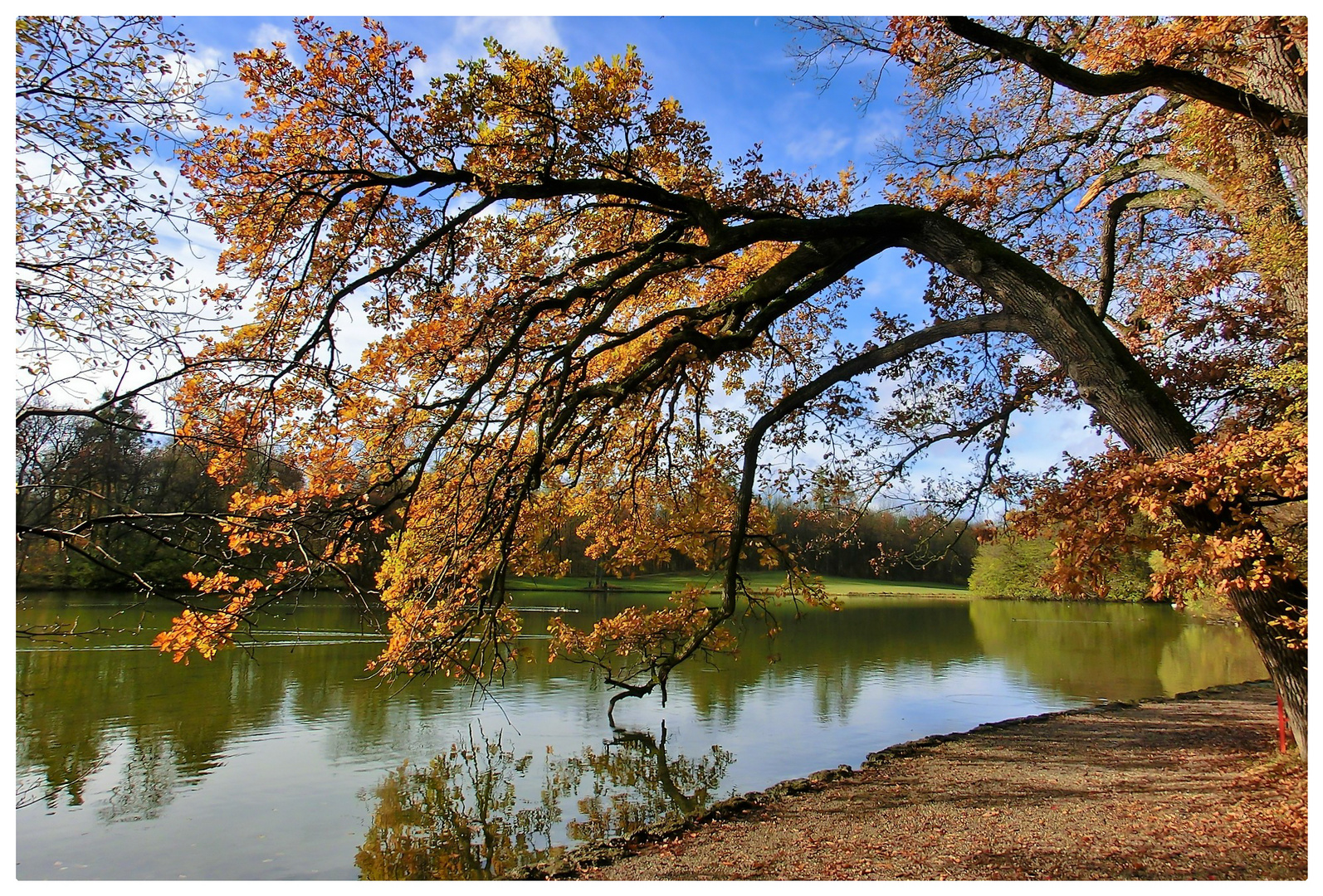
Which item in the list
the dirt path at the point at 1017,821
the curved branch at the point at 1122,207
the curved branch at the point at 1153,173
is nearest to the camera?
the dirt path at the point at 1017,821

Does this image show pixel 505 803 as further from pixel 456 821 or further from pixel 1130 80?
pixel 1130 80

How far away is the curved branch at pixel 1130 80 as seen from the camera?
546 centimetres

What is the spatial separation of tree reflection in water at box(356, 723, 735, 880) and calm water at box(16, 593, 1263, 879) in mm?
34

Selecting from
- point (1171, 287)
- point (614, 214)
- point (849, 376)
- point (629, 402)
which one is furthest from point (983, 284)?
point (1171, 287)

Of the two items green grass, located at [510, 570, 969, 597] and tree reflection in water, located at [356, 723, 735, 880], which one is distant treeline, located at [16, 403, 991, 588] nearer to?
tree reflection in water, located at [356, 723, 735, 880]

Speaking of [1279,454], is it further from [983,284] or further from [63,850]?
[63,850]

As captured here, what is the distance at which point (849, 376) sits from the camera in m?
6.55

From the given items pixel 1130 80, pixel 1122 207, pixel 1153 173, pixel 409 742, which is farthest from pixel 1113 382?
pixel 409 742

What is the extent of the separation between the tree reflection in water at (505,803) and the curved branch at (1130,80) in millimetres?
7584

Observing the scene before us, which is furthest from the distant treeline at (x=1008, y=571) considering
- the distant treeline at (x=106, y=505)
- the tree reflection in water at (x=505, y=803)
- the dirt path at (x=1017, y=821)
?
the distant treeline at (x=106, y=505)

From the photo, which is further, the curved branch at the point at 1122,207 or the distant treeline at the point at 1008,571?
the distant treeline at the point at 1008,571

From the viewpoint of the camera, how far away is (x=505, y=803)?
28.8 feet

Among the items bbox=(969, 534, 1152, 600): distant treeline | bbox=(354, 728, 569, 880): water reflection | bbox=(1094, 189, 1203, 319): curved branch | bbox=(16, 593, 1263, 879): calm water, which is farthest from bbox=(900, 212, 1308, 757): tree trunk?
bbox=(969, 534, 1152, 600): distant treeline

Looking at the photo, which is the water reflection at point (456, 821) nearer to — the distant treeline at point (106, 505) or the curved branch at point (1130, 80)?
the distant treeline at point (106, 505)
